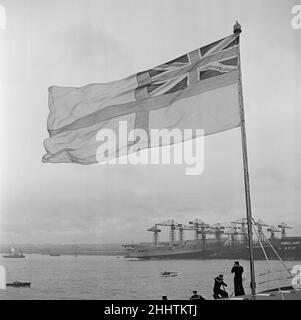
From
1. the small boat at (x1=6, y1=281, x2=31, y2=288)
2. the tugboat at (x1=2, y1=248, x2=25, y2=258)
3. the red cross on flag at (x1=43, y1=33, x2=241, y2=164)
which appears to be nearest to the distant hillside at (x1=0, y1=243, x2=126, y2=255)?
the tugboat at (x1=2, y1=248, x2=25, y2=258)

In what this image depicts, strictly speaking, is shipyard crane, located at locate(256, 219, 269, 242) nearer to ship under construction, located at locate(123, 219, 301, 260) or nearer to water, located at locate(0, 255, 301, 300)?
ship under construction, located at locate(123, 219, 301, 260)

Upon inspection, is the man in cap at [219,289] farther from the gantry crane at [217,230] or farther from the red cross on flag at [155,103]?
the red cross on flag at [155,103]

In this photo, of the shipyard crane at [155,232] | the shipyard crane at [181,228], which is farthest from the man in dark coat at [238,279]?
the shipyard crane at [155,232]

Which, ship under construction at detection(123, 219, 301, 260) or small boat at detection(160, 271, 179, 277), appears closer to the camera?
ship under construction at detection(123, 219, 301, 260)

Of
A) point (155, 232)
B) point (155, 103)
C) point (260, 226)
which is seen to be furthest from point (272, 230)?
point (155, 103)

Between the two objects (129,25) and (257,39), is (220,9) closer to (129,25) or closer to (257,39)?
(257,39)
